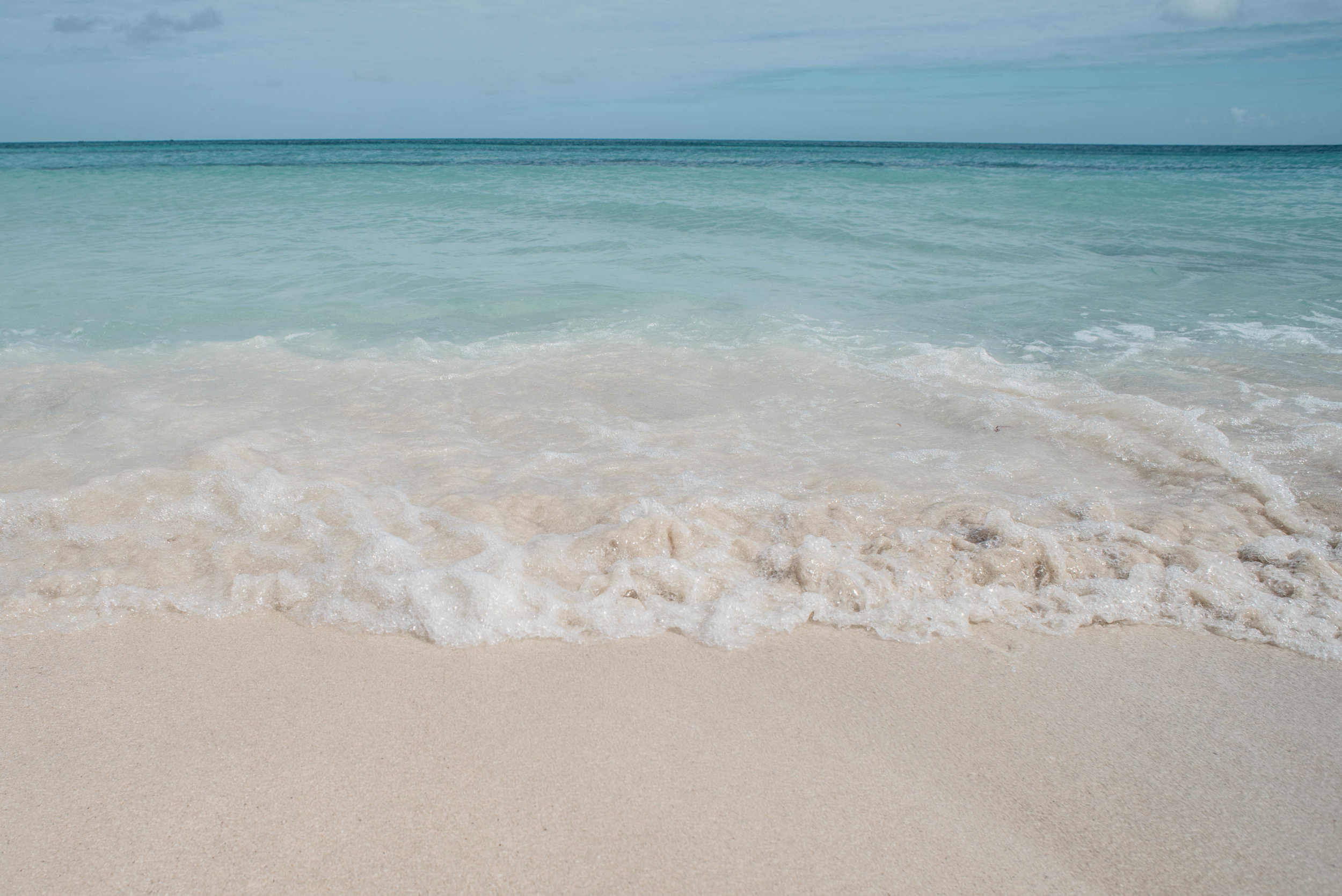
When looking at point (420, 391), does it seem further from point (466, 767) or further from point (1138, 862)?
point (1138, 862)

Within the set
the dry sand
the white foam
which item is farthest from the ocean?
the dry sand

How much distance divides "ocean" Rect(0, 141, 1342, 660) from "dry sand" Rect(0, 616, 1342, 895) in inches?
7.1

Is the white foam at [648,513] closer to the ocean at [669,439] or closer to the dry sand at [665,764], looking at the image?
the ocean at [669,439]

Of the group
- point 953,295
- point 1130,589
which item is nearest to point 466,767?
point 1130,589

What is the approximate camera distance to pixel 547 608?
101 inches

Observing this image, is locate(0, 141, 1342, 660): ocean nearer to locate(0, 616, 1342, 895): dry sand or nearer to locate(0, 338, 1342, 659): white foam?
locate(0, 338, 1342, 659): white foam

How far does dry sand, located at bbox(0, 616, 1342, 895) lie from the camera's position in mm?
1694

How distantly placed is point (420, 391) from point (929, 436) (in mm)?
3050

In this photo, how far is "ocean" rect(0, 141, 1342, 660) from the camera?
2672mm

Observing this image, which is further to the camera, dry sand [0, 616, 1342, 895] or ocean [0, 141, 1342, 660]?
ocean [0, 141, 1342, 660]

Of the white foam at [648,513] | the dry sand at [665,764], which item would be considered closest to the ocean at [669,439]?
the white foam at [648,513]

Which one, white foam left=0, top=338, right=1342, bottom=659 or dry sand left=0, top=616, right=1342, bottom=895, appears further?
white foam left=0, top=338, right=1342, bottom=659

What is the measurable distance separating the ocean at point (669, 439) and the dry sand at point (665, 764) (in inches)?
7.1

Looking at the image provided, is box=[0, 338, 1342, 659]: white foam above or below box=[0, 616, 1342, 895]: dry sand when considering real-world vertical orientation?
above
